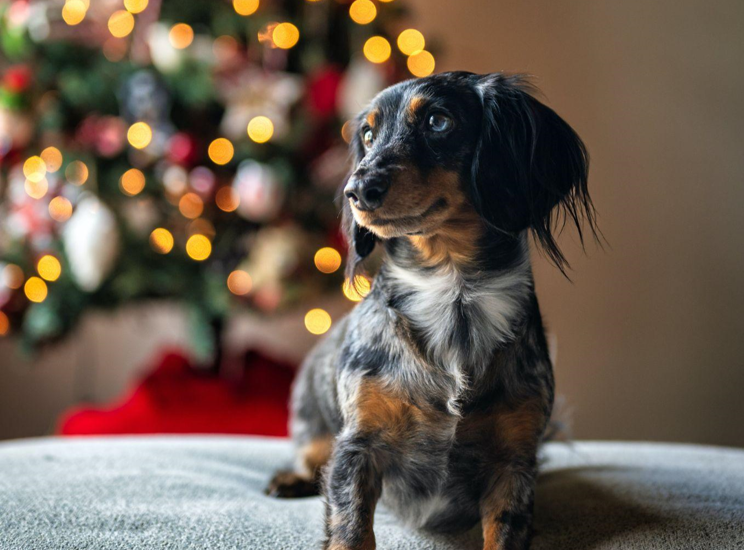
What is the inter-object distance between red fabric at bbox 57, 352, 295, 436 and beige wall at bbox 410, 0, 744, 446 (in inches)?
57.3

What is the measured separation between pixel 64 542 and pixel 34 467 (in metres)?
0.53

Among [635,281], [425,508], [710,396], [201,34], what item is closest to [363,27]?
[201,34]

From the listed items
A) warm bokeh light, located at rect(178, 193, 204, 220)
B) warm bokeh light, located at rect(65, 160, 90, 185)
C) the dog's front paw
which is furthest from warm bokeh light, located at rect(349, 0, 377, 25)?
the dog's front paw

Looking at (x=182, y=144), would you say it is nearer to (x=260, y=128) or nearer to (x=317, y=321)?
(x=260, y=128)

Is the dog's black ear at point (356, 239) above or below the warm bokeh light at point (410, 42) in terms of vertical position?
below

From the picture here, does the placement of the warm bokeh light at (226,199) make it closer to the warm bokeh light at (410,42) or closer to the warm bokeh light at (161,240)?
the warm bokeh light at (161,240)

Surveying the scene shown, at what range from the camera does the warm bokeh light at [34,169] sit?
8.99 feet

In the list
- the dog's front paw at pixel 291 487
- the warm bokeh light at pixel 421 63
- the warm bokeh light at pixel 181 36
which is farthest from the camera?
the warm bokeh light at pixel 421 63

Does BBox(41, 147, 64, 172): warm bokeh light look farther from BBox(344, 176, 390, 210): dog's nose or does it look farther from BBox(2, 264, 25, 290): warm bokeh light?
BBox(344, 176, 390, 210): dog's nose

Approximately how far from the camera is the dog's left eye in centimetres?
122

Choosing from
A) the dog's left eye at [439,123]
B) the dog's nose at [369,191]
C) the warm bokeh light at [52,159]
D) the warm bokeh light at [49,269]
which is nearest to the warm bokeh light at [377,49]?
the warm bokeh light at [52,159]

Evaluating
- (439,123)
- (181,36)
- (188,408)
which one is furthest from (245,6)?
(439,123)

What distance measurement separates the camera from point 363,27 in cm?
288

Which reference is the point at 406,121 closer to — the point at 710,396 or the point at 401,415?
the point at 401,415
